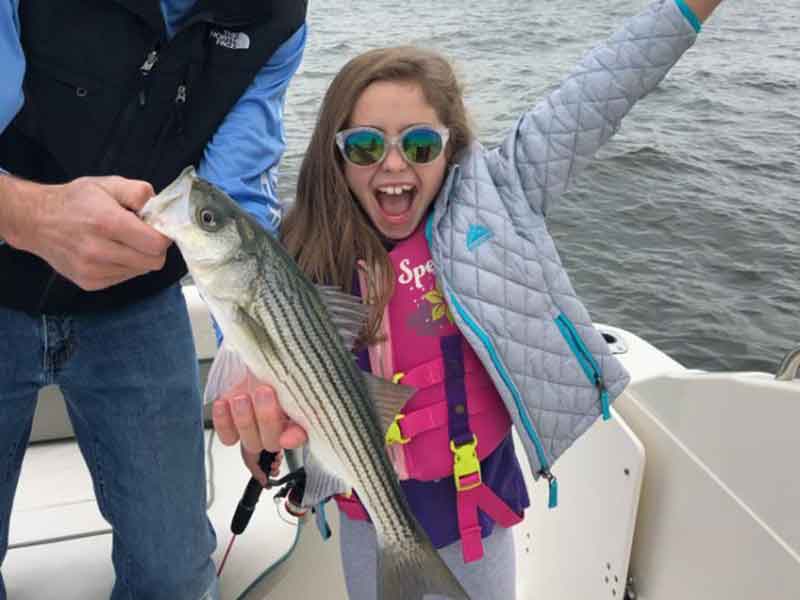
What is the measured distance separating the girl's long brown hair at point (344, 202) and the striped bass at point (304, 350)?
0.51 metres

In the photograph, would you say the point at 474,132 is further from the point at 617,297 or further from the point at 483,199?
the point at 617,297

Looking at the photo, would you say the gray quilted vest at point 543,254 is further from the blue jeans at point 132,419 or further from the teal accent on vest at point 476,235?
the blue jeans at point 132,419

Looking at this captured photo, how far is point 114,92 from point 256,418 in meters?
1.03

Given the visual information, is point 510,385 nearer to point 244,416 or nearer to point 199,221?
point 244,416

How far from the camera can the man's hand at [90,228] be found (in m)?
1.52

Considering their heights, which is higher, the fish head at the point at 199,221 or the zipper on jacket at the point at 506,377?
the fish head at the point at 199,221

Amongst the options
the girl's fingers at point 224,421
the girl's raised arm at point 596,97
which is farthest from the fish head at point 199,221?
the girl's raised arm at point 596,97

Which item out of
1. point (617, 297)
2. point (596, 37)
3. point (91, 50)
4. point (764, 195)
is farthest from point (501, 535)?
point (596, 37)

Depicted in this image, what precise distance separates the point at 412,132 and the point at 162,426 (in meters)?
1.23

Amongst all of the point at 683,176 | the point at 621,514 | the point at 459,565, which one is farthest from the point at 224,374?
the point at 683,176

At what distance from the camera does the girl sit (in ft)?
7.70

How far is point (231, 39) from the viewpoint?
7.25 ft

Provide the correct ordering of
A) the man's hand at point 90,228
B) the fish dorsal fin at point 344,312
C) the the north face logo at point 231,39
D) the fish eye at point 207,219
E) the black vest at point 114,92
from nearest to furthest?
1. the man's hand at point 90,228
2. the fish eye at point 207,219
3. the fish dorsal fin at point 344,312
4. the black vest at point 114,92
5. the the north face logo at point 231,39

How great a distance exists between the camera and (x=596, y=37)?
15.2 m
